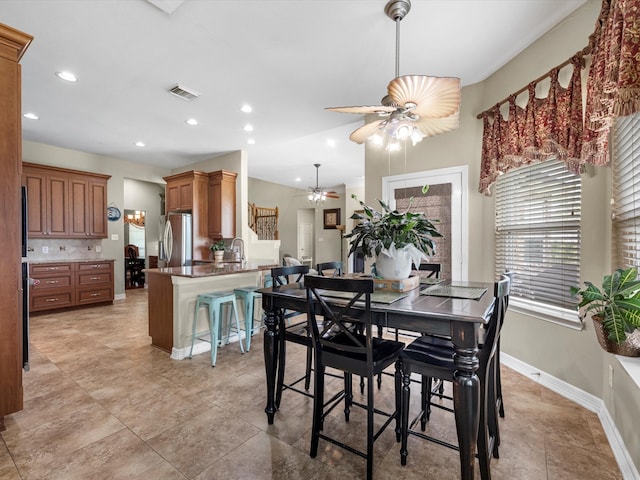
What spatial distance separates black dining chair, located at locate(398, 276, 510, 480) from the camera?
4.97ft

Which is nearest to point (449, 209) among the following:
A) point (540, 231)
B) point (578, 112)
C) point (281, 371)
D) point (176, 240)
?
point (540, 231)

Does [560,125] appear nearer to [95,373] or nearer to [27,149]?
[95,373]

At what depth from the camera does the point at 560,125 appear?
230 centimetres

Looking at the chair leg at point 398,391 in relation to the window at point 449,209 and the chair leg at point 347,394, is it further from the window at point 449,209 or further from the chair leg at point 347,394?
the window at point 449,209

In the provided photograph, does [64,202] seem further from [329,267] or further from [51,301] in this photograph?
[329,267]

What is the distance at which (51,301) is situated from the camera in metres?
5.08

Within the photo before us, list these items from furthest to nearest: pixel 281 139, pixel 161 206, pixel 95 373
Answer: pixel 161 206 → pixel 281 139 → pixel 95 373

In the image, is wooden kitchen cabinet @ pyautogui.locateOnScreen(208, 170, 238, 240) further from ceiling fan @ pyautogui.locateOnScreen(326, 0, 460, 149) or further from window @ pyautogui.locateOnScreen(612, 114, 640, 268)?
window @ pyautogui.locateOnScreen(612, 114, 640, 268)

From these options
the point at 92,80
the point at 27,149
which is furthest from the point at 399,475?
the point at 27,149

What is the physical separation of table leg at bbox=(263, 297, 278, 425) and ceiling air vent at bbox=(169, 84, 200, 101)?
9.04 ft

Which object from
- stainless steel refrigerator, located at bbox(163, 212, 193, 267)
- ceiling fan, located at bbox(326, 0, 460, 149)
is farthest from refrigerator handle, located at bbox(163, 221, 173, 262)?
ceiling fan, located at bbox(326, 0, 460, 149)

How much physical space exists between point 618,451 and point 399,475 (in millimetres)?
1260

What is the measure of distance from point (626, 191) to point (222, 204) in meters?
5.46

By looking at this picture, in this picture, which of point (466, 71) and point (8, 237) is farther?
point (466, 71)
